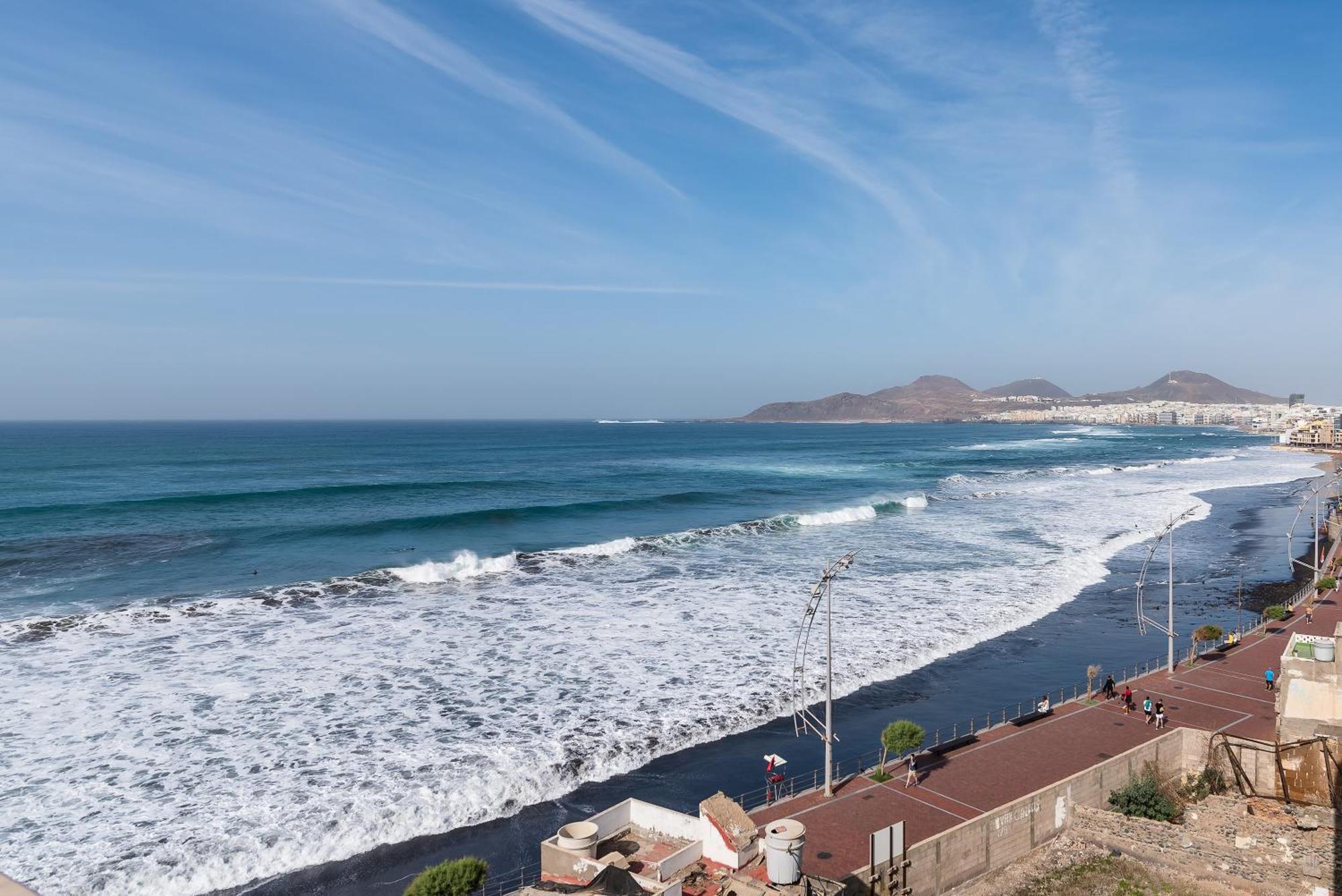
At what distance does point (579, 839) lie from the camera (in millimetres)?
12805

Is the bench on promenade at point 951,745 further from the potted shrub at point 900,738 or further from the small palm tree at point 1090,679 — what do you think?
the small palm tree at point 1090,679

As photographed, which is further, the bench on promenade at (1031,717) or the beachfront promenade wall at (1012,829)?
the bench on promenade at (1031,717)

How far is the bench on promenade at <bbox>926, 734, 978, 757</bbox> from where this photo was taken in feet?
63.5

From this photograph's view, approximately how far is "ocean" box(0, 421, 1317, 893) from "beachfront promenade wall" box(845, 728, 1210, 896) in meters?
7.59

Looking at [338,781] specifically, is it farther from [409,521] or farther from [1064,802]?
[409,521]

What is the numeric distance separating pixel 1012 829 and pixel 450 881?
33.4 feet

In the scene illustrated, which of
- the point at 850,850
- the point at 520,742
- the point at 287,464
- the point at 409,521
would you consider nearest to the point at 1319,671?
the point at 850,850

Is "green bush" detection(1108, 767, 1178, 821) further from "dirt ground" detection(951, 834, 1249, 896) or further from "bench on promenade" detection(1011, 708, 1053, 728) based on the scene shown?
"bench on promenade" detection(1011, 708, 1053, 728)

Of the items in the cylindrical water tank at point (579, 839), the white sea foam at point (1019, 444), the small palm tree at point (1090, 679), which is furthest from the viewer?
the white sea foam at point (1019, 444)

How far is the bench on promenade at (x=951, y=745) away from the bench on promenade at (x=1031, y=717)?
5.43 ft

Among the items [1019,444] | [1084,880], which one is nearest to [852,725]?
[1084,880]

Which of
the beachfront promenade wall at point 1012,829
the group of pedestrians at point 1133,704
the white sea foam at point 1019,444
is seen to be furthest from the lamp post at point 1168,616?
the white sea foam at point 1019,444

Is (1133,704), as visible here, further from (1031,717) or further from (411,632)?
(411,632)

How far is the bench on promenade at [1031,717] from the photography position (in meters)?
21.2
